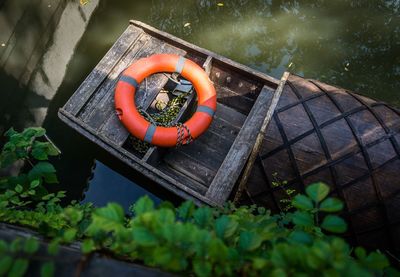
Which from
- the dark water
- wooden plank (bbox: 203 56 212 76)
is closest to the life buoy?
wooden plank (bbox: 203 56 212 76)

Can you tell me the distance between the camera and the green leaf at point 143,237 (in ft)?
2.73

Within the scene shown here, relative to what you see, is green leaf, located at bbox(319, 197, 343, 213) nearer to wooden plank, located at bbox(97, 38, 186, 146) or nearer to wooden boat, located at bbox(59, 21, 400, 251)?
wooden boat, located at bbox(59, 21, 400, 251)

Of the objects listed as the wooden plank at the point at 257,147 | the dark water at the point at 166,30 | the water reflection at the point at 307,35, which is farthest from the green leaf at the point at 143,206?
the water reflection at the point at 307,35

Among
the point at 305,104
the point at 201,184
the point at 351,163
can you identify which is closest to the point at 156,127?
the point at 201,184

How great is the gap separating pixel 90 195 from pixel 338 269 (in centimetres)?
391

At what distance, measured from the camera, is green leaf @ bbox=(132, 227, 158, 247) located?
2.73 feet

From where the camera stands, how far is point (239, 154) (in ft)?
11.0

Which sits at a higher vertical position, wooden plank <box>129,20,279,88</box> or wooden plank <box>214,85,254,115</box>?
wooden plank <box>129,20,279,88</box>

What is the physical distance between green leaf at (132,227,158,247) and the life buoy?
8.97 feet

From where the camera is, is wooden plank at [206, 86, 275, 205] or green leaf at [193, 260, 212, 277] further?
wooden plank at [206, 86, 275, 205]

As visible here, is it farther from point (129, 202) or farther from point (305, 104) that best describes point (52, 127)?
point (305, 104)

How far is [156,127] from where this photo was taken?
3.61 m

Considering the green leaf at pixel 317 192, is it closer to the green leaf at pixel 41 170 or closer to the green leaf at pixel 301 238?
the green leaf at pixel 301 238

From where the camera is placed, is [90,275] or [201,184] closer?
[90,275]
